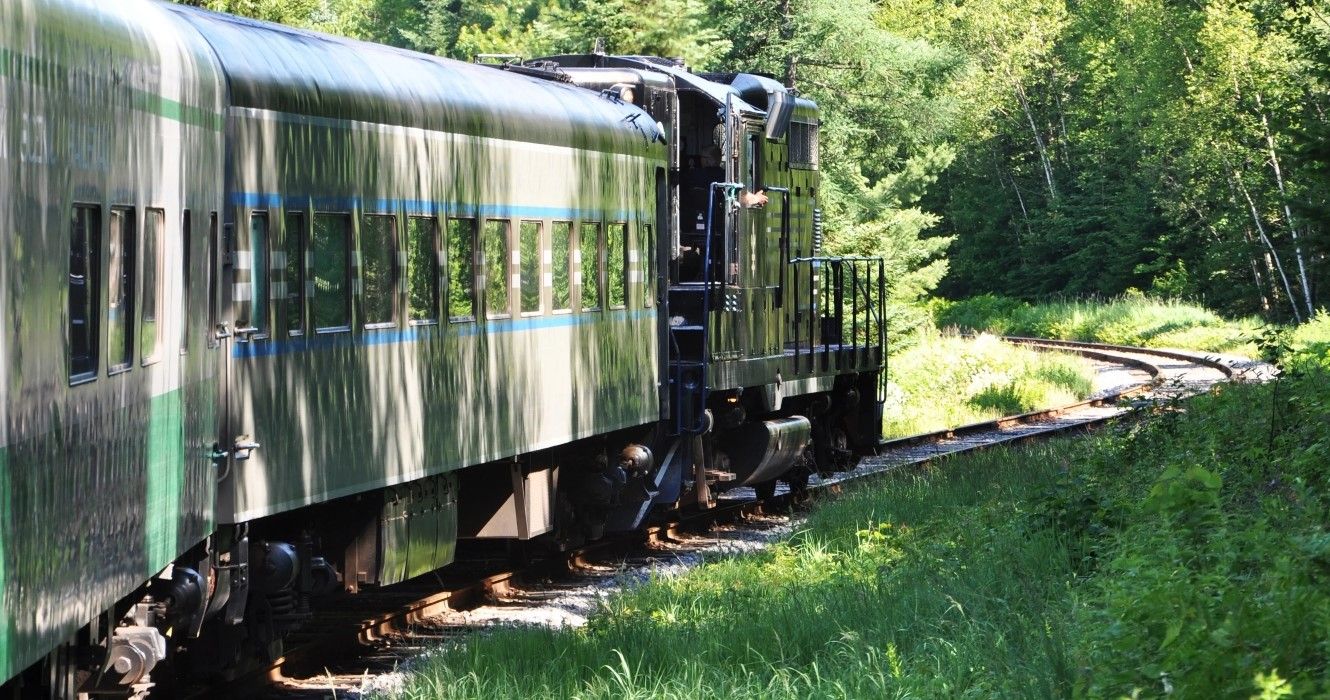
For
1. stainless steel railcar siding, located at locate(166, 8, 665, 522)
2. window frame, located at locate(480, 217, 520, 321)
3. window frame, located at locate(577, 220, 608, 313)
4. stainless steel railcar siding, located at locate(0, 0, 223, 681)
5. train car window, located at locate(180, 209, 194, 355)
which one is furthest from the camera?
window frame, located at locate(577, 220, 608, 313)

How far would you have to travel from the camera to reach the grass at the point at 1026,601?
638 centimetres

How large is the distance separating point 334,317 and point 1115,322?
46955mm

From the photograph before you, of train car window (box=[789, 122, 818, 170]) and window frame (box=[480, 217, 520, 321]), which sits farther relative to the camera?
train car window (box=[789, 122, 818, 170])

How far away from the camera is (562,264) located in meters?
13.1

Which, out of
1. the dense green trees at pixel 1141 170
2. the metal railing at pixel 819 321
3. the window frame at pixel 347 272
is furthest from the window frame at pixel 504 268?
the dense green trees at pixel 1141 170

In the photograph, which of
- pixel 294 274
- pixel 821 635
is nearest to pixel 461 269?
pixel 294 274

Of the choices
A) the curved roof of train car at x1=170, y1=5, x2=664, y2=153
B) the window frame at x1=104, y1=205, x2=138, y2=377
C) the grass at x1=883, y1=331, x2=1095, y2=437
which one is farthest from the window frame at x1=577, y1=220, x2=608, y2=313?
the grass at x1=883, y1=331, x2=1095, y2=437

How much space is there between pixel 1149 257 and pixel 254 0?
42.3 metres

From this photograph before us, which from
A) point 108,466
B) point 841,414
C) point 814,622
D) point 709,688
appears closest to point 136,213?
point 108,466

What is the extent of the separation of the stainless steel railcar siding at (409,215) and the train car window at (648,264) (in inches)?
7.1

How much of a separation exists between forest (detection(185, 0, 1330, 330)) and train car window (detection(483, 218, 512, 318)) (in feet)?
21.5

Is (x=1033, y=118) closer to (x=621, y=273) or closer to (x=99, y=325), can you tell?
(x=621, y=273)

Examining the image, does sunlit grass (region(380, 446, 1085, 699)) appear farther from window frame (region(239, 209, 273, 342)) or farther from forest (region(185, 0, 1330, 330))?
forest (region(185, 0, 1330, 330))

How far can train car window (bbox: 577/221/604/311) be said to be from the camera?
13500 millimetres
